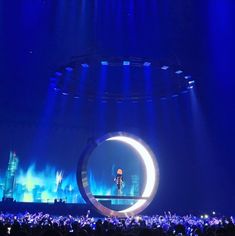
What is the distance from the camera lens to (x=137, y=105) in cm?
2384

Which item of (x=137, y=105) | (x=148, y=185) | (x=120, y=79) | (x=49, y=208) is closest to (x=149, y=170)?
(x=148, y=185)

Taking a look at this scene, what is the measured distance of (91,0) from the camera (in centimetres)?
1509

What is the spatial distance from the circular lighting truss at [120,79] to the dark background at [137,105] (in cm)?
48

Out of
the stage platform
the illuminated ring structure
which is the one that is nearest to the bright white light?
the illuminated ring structure

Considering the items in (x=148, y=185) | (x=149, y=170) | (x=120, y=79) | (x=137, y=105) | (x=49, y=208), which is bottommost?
(x=49, y=208)

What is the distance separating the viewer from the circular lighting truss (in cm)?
1310

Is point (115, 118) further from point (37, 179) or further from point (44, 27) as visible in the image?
point (44, 27)

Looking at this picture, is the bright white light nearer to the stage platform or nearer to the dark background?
the stage platform

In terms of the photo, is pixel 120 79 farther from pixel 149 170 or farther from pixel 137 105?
pixel 137 105

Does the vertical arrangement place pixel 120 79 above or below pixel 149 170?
above

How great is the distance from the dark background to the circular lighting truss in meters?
0.48

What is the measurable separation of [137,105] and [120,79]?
719 cm

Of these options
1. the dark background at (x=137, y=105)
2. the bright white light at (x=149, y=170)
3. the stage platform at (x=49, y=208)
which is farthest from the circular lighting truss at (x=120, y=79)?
the stage platform at (x=49, y=208)

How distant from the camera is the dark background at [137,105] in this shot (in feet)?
50.4
